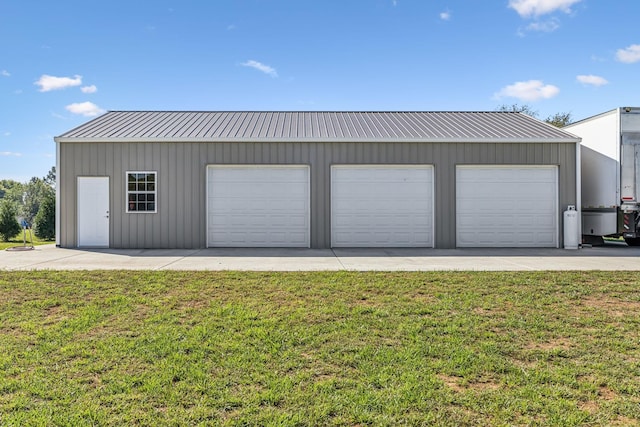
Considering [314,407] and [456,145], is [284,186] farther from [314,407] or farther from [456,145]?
[314,407]

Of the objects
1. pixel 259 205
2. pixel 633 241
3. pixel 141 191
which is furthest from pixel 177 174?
pixel 633 241

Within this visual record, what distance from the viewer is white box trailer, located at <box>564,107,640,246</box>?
10.6 m

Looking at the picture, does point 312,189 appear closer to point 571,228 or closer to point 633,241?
point 571,228

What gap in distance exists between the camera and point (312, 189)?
10.7 m

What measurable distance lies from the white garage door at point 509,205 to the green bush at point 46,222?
53.1 ft

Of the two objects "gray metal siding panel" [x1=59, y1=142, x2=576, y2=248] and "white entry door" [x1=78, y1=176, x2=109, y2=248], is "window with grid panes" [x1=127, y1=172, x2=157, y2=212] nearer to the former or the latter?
"gray metal siding panel" [x1=59, y1=142, x2=576, y2=248]

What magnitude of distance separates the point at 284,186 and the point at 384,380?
28.0 feet

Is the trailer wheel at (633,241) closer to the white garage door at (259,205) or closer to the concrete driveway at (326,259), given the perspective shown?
the concrete driveway at (326,259)

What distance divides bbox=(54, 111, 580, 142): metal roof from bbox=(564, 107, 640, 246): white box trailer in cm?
100

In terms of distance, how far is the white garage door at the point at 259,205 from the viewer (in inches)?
426

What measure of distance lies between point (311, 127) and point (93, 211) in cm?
707

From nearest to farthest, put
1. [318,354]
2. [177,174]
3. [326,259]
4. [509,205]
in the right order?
[318,354]
[326,259]
[177,174]
[509,205]

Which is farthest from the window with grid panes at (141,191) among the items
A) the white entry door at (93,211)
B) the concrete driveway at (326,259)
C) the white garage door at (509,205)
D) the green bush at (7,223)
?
the green bush at (7,223)

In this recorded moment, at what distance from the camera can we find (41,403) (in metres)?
2.36
